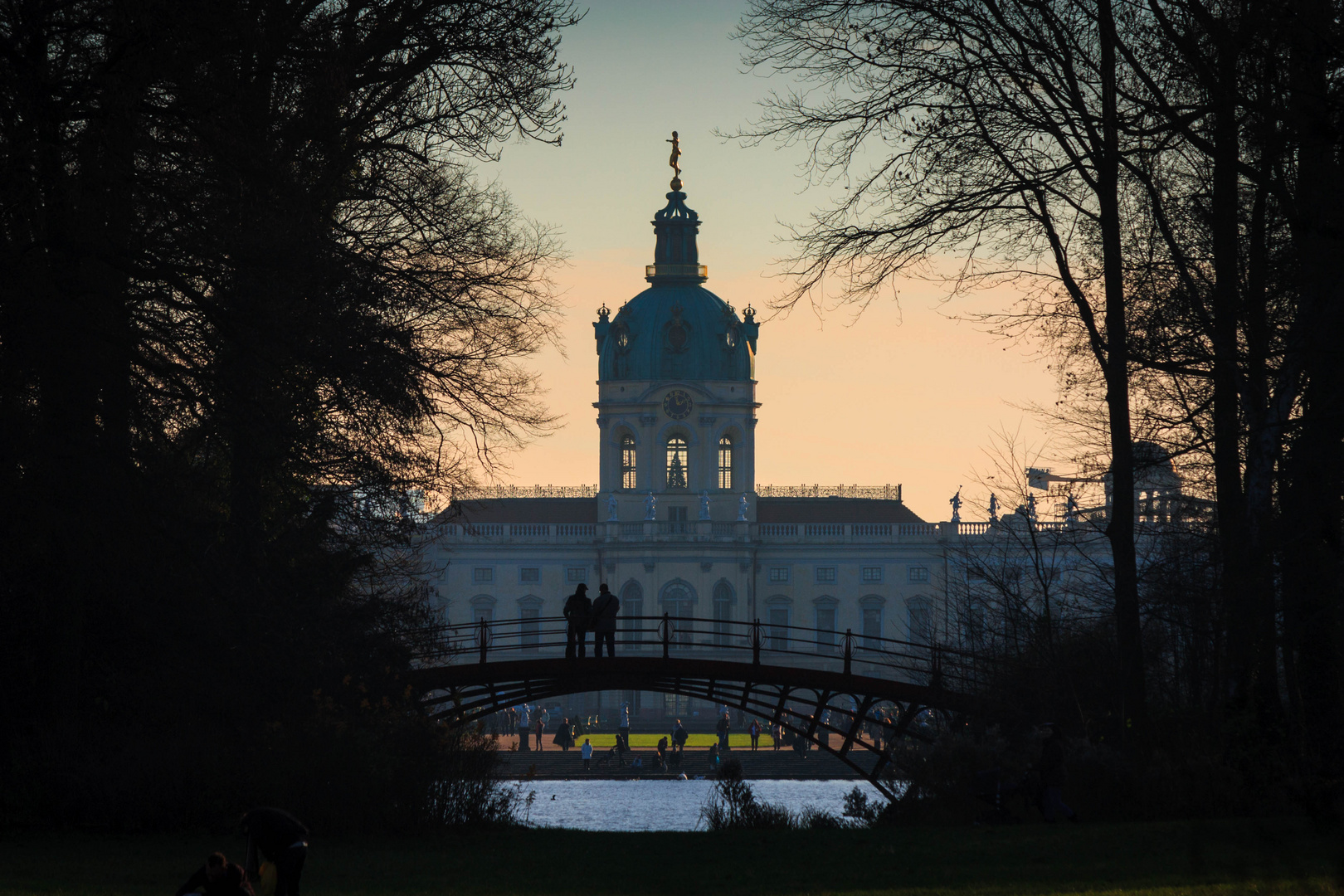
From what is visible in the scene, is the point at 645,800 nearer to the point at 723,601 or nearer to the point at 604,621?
the point at 604,621

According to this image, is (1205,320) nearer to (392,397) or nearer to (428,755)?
(392,397)

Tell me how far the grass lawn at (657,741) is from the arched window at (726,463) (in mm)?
27193

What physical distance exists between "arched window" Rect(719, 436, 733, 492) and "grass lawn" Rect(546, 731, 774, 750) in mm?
27193

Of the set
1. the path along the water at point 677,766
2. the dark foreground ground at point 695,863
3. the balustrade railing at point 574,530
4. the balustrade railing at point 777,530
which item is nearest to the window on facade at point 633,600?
the balustrade railing at point 574,530

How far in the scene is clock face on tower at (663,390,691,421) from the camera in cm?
9100

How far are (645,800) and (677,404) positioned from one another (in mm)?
51808

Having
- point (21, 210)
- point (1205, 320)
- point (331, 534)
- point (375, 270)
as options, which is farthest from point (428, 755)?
point (1205, 320)

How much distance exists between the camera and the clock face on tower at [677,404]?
91.0m

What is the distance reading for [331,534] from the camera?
19250mm

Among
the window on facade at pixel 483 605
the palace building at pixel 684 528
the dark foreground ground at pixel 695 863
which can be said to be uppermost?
the palace building at pixel 684 528

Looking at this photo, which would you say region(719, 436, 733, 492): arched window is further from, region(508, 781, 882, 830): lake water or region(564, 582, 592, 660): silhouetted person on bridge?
region(564, 582, 592, 660): silhouetted person on bridge

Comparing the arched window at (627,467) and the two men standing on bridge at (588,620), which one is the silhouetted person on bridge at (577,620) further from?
the arched window at (627,467)

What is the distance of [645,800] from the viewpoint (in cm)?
4053

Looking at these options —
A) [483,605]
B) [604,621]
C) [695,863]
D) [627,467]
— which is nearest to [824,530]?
[627,467]
